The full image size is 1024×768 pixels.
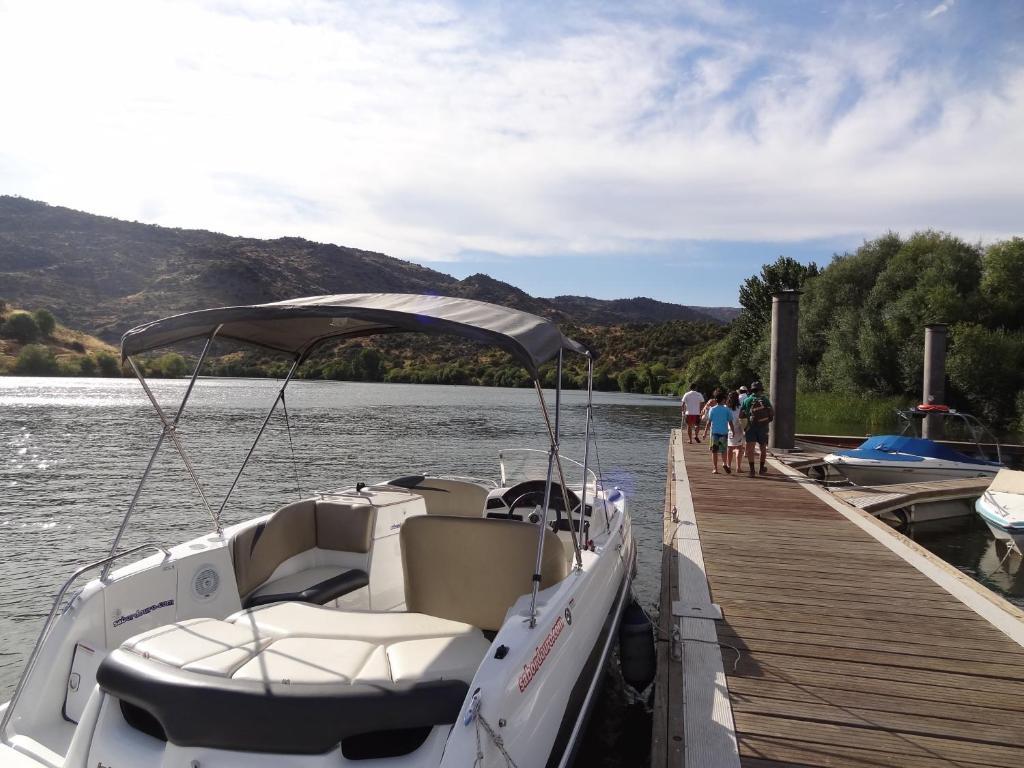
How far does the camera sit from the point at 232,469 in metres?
18.8

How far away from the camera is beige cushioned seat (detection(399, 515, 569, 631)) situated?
3.96 m

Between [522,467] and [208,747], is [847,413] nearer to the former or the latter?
[522,467]

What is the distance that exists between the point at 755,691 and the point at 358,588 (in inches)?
110

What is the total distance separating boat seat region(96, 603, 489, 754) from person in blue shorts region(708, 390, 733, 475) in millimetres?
9909

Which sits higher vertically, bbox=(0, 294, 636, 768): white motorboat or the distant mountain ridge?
the distant mountain ridge

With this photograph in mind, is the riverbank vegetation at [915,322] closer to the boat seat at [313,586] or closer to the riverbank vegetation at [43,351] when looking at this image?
the boat seat at [313,586]

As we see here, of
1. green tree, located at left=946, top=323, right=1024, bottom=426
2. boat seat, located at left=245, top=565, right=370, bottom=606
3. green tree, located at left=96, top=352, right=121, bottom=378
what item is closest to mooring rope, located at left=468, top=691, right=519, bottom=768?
boat seat, located at left=245, top=565, right=370, bottom=606

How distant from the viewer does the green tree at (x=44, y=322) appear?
81.1 metres

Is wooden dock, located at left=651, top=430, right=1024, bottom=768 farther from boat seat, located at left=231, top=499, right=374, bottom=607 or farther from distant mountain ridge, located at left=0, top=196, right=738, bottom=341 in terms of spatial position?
distant mountain ridge, located at left=0, top=196, right=738, bottom=341

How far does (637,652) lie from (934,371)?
1569 cm

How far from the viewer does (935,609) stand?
18.2ft

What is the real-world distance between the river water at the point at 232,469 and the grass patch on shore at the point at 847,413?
686cm

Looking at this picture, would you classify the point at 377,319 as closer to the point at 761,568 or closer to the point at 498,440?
the point at 761,568

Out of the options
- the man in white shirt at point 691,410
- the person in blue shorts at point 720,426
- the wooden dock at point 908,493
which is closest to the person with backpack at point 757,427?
the person in blue shorts at point 720,426
